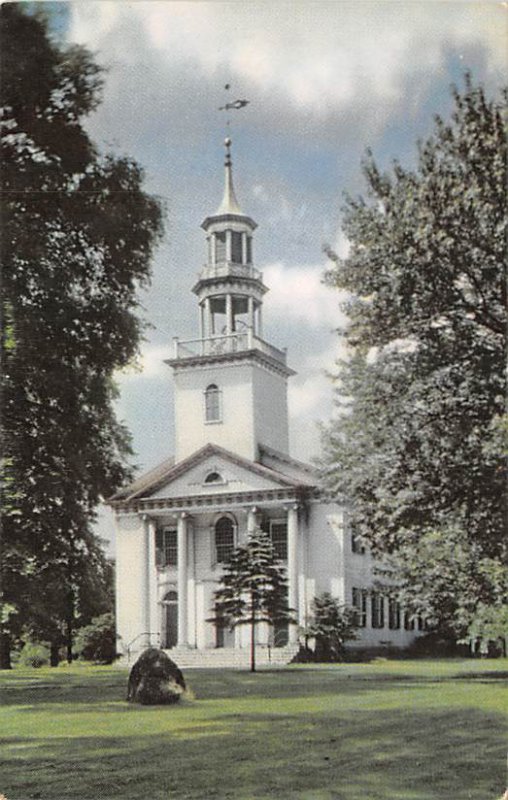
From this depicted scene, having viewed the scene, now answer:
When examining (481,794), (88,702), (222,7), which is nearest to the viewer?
(481,794)

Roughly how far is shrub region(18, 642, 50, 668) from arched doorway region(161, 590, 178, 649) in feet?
1.79

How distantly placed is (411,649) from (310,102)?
2229mm

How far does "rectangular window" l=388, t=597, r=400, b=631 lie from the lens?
3930 millimetres

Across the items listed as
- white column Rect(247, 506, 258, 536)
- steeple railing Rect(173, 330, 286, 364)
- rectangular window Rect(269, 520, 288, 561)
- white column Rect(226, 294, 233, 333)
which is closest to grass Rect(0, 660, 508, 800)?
rectangular window Rect(269, 520, 288, 561)

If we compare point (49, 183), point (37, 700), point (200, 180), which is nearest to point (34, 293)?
point (49, 183)

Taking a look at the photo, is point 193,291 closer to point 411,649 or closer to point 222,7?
point 222,7

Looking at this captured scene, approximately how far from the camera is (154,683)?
387 cm

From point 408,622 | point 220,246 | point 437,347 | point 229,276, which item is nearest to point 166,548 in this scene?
point 408,622

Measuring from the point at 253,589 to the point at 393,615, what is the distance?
1.80 ft

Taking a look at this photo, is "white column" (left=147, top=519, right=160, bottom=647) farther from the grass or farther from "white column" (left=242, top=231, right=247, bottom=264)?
"white column" (left=242, top=231, right=247, bottom=264)

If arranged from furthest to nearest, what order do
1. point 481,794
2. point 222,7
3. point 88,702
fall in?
point 222,7
point 88,702
point 481,794

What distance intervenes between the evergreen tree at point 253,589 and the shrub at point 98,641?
0.43 metres

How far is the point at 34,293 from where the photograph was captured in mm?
4352

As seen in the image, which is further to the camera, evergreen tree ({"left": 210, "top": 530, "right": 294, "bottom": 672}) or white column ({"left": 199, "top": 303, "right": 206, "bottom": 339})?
→ white column ({"left": 199, "top": 303, "right": 206, "bottom": 339})
